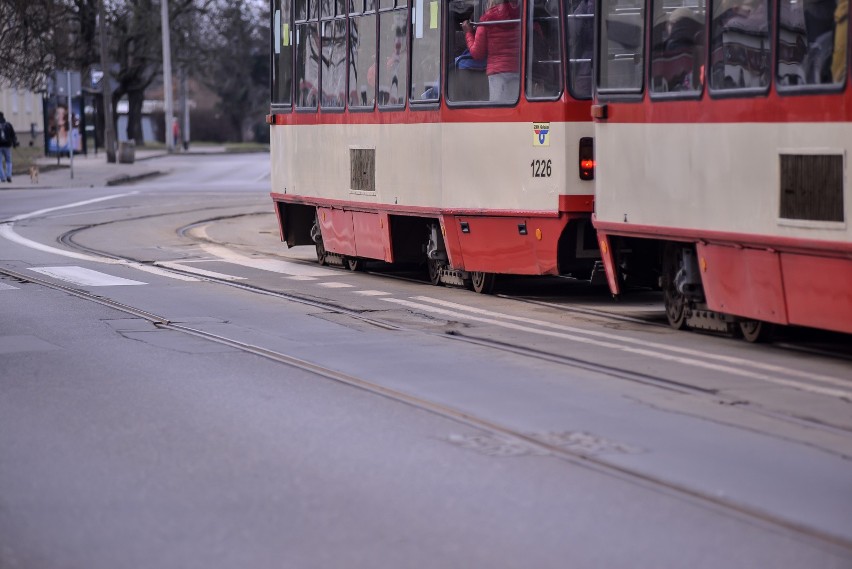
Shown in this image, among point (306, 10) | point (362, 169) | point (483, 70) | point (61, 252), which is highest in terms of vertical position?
point (306, 10)

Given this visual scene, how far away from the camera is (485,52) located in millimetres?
15109

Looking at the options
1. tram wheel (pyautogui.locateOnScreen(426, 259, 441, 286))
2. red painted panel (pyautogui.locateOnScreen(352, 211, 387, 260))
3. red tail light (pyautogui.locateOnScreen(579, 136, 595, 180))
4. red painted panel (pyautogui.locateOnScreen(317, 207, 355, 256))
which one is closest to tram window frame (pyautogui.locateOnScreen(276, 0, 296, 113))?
red painted panel (pyautogui.locateOnScreen(317, 207, 355, 256))

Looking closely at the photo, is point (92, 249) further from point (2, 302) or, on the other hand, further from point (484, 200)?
point (484, 200)

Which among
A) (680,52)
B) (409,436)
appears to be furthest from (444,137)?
(409,436)

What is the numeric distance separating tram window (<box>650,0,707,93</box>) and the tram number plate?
6.88ft

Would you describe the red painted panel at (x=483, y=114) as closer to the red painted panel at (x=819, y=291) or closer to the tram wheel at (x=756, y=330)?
the tram wheel at (x=756, y=330)

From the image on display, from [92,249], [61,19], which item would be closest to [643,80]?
[92,249]

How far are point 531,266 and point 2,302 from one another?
4634mm

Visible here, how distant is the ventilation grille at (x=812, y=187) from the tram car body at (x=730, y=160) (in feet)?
0.03

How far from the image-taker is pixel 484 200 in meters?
15.1

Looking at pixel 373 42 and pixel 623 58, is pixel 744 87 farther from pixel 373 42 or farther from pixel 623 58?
pixel 373 42

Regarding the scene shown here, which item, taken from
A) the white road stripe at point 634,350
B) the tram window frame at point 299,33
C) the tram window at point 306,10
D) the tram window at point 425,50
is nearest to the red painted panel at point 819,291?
the white road stripe at point 634,350

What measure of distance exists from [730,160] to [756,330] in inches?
47.9

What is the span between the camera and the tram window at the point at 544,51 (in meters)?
14.4
